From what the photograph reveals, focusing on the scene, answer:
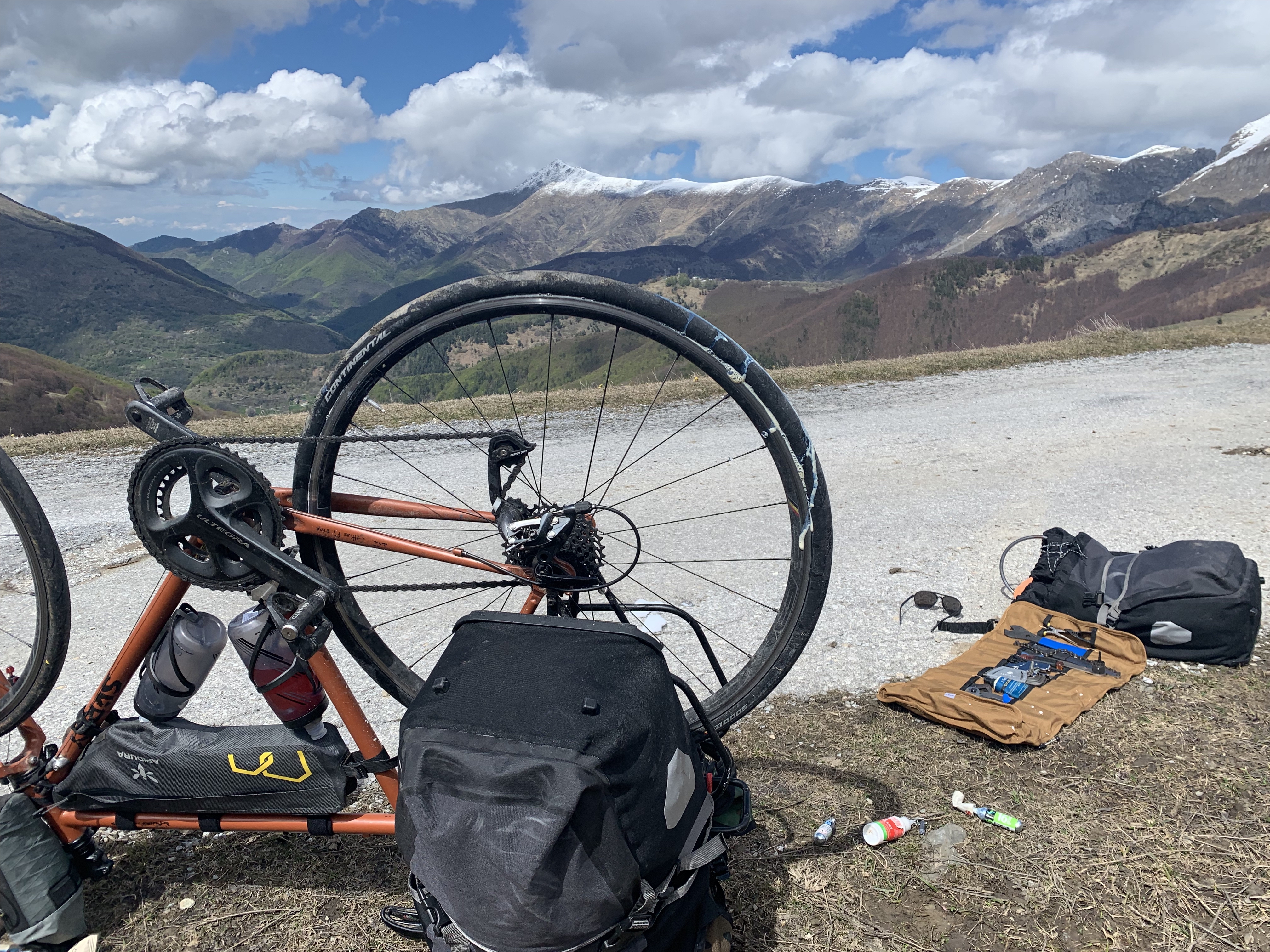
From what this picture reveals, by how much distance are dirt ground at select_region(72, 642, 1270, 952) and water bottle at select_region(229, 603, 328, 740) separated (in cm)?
66

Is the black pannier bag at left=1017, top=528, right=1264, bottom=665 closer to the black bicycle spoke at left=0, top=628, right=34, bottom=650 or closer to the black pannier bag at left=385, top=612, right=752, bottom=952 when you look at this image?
the black pannier bag at left=385, top=612, right=752, bottom=952

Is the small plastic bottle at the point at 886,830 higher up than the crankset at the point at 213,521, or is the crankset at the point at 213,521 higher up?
the crankset at the point at 213,521

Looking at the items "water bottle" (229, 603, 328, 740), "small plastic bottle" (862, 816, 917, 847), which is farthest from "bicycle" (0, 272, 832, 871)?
"small plastic bottle" (862, 816, 917, 847)

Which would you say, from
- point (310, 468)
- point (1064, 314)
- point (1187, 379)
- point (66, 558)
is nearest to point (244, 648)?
Answer: point (310, 468)

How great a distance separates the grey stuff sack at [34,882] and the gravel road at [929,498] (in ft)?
4.56

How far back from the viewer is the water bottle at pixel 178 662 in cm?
261

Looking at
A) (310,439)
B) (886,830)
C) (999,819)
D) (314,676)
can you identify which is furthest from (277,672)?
(999,819)

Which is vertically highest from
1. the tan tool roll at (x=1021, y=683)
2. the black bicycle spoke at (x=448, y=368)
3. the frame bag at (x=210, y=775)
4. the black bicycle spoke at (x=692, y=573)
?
the black bicycle spoke at (x=448, y=368)

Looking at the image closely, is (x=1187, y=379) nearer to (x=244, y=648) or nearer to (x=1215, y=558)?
(x=1215, y=558)

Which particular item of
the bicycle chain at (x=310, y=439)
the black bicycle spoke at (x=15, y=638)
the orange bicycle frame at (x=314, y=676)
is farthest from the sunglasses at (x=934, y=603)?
the black bicycle spoke at (x=15, y=638)

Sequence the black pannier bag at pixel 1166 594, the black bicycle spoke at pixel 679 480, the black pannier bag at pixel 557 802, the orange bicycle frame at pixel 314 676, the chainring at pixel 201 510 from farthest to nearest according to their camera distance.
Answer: the black bicycle spoke at pixel 679 480 → the black pannier bag at pixel 1166 594 → the orange bicycle frame at pixel 314 676 → the chainring at pixel 201 510 → the black pannier bag at pixel 557 802

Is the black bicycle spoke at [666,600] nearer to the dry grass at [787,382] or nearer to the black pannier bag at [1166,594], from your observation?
the black pannier bag at [1166,594]

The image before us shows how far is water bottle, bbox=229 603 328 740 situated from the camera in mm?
2523

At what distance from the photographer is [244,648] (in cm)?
254
